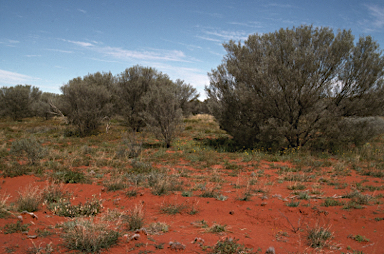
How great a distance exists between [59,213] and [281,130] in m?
9.51

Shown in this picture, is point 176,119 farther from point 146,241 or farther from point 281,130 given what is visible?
point 146,241

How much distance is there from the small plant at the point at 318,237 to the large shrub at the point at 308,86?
7720 mm

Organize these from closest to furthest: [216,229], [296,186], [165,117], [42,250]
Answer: [42,250] < [216,229] < [296,186] < [165,117]

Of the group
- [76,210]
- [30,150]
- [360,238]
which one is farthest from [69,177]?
[360,238]

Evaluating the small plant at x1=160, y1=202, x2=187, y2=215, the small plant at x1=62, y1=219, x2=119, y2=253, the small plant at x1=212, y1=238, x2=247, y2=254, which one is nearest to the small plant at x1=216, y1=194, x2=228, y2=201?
the small plant at x1=160, y1=202, x2=187, y2=215

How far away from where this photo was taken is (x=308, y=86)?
1137 cm

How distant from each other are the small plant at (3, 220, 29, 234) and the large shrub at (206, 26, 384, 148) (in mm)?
9891

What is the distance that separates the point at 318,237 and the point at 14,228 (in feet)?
15.6

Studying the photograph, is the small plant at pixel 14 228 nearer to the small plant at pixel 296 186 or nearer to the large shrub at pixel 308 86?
the small plant at pixel 296 186

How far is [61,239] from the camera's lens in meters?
3.53

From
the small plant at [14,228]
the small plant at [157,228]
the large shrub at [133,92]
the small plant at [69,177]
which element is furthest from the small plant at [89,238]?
the large shrub at [133,92]

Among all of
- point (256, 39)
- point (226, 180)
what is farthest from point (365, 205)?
point (256, 39)

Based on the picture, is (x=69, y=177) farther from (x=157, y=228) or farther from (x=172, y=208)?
(x=157, y=228)

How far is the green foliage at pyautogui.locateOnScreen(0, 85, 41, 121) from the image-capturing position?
27.4 meters
